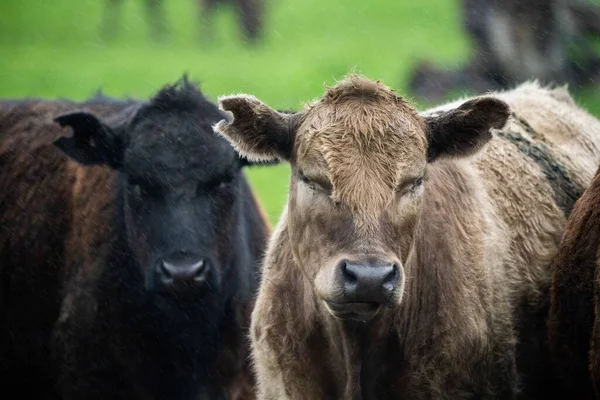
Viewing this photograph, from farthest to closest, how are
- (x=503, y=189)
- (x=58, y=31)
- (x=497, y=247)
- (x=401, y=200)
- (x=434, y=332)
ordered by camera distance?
(x=58, y=31) → (x=503, y=189) → (x=497, y=247) → (x=434, y=332) → (x=401, y=200)

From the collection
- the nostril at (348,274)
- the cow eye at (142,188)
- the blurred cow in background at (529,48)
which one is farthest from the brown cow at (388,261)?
the blurred cow in background at (529,48)

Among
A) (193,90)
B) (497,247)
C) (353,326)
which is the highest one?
(193,90)

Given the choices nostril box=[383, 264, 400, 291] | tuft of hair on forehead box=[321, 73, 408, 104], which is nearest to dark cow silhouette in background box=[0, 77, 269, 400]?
tuft of hair on forehead box=[321, 73, 408, 104]

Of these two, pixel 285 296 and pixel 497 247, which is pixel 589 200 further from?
pixel 285 296

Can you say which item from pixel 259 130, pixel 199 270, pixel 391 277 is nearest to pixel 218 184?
pixel 199 270

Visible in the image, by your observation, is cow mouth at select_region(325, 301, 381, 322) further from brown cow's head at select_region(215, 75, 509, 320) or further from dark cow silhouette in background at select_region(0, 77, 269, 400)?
dark cow silhouette in background at select_region(0, 77, 269, 400)

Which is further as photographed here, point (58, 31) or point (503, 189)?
point (58, 31)

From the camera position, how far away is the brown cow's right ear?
5.82m

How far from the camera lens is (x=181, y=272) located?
6809mm

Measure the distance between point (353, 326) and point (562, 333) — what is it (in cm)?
123

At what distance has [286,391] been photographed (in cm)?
605

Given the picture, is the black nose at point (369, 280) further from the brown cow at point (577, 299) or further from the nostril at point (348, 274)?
the brown cow at point (577, 299)

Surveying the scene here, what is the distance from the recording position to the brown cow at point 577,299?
5.98 meters

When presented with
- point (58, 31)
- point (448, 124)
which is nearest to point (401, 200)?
point (448, 124)
